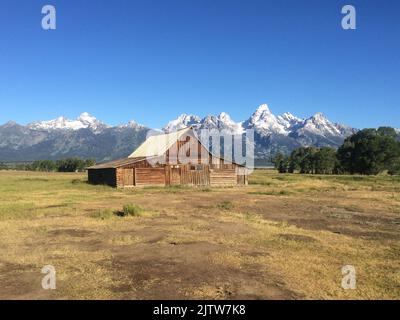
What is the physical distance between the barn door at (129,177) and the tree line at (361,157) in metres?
63.8

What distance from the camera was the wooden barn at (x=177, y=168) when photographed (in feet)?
150

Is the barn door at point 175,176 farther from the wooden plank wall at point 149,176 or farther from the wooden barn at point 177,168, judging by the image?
the wooden plank wall at point 149,176

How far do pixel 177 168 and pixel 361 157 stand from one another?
59.3 m

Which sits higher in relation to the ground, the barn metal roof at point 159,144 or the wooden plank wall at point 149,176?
the barn metal roof at point 159,144

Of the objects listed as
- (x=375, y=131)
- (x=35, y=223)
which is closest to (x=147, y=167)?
(x=35, y=223)

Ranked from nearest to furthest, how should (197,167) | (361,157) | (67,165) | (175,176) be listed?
(175,176) → (197,167) → (361,157) → (67,165)

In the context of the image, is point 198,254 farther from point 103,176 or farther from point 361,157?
point 361,157

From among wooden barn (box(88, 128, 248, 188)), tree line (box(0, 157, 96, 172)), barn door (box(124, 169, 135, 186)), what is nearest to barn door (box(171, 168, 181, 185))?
wooden barn (box(88, 128, 248, 188))

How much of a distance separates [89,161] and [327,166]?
7844 cm

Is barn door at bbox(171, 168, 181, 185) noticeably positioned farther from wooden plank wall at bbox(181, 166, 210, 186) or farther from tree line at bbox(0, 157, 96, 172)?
tree line at bbox(0, 157, 96, 172)

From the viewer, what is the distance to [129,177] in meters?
45.5

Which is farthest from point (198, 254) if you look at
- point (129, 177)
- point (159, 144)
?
point (159, 144)

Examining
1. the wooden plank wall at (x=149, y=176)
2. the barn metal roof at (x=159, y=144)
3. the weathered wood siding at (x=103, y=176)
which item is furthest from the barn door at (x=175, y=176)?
the weathered wood siding at (x=103, y=176)
